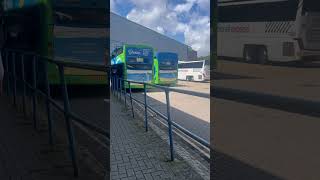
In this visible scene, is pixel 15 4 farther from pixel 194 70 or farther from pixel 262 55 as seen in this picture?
pixel 262 55

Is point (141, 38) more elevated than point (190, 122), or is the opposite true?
point (141, 38)

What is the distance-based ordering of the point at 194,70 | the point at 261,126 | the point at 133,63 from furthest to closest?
the point at 261,126 → the point at 133,63 → the point at 194,70

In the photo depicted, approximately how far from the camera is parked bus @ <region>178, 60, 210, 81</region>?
3.55 ft

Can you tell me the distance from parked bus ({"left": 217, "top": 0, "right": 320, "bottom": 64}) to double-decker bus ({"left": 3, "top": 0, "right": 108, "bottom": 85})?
1.63ft

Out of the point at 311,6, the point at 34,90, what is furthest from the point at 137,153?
the point at 311,6

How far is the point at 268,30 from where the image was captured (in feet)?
3.74

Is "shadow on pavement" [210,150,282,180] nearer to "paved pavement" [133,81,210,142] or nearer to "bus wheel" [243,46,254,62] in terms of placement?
"paved pavement" [133,81,210,142]

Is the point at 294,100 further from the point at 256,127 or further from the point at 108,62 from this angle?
the point at 108,62

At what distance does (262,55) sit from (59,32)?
813 millimetres

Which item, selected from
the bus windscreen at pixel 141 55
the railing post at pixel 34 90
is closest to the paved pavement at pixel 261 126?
the bus windscreen at pixel 141 55

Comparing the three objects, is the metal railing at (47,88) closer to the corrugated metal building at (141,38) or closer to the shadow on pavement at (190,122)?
the corrugated metal building at (141,38)

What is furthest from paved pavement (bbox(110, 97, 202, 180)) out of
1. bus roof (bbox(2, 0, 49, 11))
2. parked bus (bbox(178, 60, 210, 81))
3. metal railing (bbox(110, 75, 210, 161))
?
bus roof (bbox(2, 0, 49, 11))

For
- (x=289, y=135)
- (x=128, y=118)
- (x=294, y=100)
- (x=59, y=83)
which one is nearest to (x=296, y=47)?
(x=294, y=100)

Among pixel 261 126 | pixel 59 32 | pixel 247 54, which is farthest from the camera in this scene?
pixel 59 32
